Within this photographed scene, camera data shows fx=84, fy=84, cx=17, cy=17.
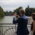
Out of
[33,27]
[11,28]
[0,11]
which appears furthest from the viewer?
[0,11]

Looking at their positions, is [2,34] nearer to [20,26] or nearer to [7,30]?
[7,30]

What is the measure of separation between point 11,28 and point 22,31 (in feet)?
4.75

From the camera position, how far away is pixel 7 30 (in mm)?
3605

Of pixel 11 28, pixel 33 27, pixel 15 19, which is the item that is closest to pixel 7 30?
pixel 11 28

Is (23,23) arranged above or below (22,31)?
above

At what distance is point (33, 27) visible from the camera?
7.12 ft

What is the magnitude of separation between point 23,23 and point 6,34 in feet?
6.06

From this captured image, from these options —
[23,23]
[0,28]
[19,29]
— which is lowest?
[0,28]

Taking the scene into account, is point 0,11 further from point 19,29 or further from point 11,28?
point 19,29

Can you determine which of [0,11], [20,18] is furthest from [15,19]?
[0,11]

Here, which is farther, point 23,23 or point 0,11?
point 0,11

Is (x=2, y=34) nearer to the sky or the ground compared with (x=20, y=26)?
nearer to the ground

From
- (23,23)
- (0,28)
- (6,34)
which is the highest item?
(23,23)

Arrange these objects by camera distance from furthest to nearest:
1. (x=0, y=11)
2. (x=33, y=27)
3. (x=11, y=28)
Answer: (x=0, y=11) < (x=11, y=28) < (x=33, y=27)
